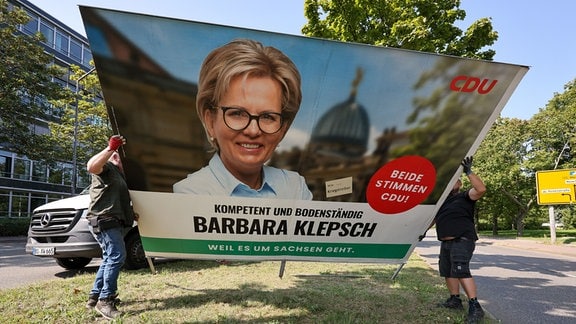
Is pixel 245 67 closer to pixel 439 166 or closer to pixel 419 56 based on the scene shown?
pixel 419 56

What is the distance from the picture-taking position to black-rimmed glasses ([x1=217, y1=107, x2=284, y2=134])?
12.3 feet

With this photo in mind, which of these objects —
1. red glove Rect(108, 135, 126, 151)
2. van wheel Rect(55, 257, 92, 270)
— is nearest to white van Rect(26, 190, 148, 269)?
van wheel Rect(55, 257, 92, 270)

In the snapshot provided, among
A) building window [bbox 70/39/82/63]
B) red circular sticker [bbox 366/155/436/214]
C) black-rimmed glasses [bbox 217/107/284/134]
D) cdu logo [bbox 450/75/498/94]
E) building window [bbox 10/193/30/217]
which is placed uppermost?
building window [bbox 70/39/82/63]

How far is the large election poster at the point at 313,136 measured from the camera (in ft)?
11.6

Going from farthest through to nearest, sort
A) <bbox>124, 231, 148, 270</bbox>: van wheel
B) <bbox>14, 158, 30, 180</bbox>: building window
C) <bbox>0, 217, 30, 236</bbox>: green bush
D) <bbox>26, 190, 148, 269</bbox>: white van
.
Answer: <bbox>14, 158, 30, 180</bbox>: building window
<bbox>0, 217, 30, 236</bbox>: green bush
<bbox>124, 231, 148, 270</bbox>: van wheel
<bbox>26, 190, 148, 269</bbox>: white van

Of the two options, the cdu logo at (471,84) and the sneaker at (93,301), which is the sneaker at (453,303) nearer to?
the cdu logo at (471,84)

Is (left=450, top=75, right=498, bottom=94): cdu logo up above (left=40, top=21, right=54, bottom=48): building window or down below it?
below

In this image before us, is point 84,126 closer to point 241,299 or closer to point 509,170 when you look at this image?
point 241,299

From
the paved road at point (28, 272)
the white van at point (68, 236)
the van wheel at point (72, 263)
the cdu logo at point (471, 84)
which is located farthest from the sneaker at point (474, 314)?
the van wheel at point (72, 263)

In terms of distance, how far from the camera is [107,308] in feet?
13.7

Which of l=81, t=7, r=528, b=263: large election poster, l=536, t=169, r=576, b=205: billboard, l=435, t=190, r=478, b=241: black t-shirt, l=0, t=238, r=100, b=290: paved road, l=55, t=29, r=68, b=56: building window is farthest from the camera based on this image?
l=55, t=29, r=68, b=56: building window

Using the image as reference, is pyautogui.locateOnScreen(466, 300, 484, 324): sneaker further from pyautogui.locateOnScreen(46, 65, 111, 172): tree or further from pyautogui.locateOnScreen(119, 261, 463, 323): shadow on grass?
pyautogui.locateOnScreen(46, 65, 111, 172): tree

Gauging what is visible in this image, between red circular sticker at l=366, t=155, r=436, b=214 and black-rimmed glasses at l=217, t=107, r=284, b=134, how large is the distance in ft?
4.54

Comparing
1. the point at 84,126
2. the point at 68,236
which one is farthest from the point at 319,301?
the point at 84,126
